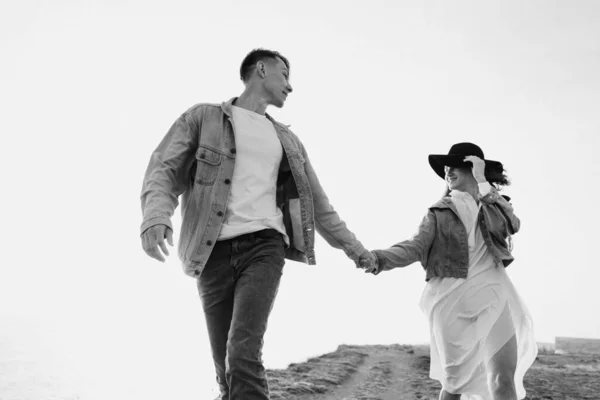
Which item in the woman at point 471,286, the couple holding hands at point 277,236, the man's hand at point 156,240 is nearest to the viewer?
the man's hand at point 156,240

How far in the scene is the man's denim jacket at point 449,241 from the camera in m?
4.24

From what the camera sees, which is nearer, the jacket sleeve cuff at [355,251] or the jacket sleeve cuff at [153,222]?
the jacket sleeve cuff at [153,222]

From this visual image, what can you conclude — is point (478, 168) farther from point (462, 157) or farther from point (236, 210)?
point (236, 210)

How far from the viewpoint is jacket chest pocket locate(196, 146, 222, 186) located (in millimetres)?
3002

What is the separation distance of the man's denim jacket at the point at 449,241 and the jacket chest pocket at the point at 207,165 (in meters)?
1.91

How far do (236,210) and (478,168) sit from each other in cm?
260

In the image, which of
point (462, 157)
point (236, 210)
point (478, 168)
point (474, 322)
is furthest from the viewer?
point (462, 157)

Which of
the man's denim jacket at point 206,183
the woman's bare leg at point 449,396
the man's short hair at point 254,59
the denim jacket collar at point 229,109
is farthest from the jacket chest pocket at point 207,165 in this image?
the woman's bare leg at point 449,396

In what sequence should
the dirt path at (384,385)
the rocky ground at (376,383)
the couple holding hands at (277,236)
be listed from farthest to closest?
the dirt path at (384,385) < the rocky ground at (376,383) < the couple holding hands at (277,236)

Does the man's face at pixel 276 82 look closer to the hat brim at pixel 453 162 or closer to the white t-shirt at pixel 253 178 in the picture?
the white t-shirt at pixel 253 178

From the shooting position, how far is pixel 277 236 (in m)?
2.93

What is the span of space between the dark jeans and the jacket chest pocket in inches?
16.4

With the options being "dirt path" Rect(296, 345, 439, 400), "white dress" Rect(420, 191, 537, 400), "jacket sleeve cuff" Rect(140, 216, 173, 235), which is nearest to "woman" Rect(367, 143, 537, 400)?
"white dress" Rect(420, 191, 537, 400)

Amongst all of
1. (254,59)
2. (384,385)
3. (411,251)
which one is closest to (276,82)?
(254,59)
